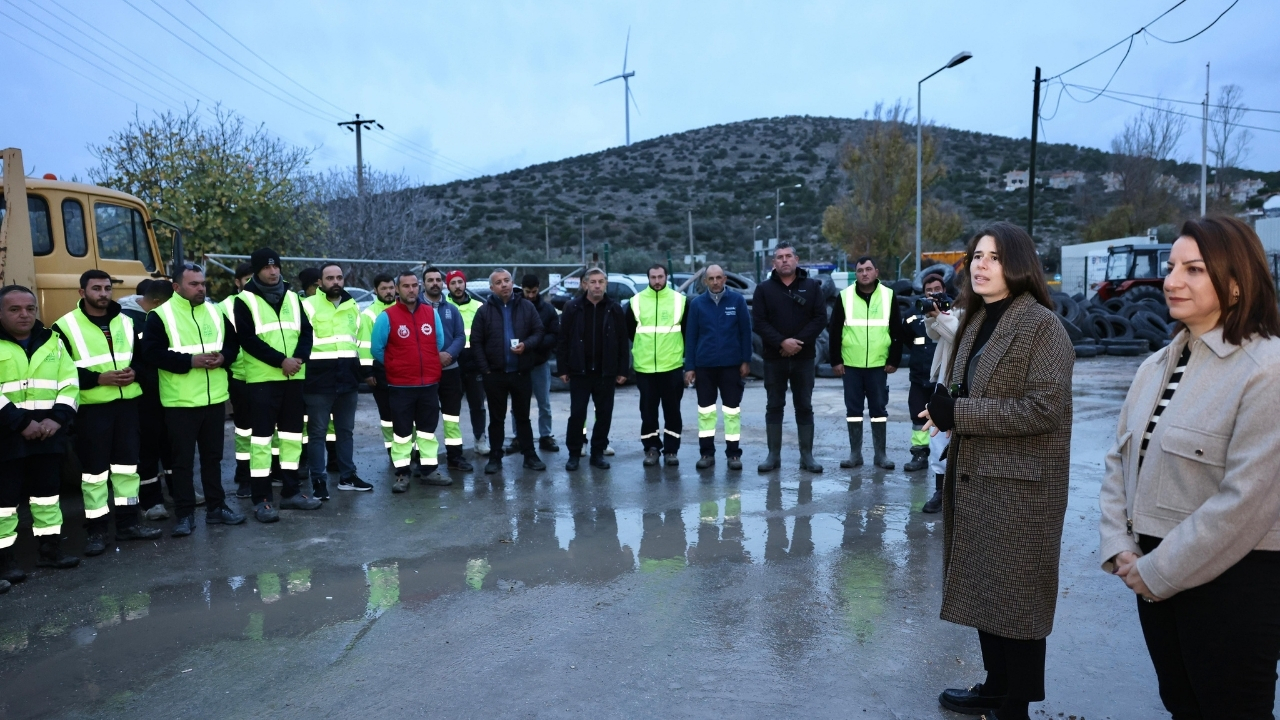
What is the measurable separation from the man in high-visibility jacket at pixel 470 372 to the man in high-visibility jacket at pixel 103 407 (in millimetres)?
3180

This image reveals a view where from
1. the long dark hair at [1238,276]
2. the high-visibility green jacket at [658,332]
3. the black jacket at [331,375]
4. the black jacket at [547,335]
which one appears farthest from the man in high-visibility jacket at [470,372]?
the long dark hair at [1238,276]

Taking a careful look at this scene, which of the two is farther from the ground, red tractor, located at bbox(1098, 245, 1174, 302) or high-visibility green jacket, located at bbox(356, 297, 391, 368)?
red tractor, located at bbox(1098, 245, 1174, 302)

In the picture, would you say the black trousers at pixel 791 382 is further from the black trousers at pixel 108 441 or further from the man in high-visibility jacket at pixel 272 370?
the black trousers at pixel 108 441

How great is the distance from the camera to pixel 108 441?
6430mm

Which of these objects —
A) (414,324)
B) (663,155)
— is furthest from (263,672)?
(663,155)

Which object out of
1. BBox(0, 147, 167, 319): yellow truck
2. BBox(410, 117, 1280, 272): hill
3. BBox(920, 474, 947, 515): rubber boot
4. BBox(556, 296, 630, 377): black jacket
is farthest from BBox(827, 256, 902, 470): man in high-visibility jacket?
BBox(410, 117, 1280, 272): hill

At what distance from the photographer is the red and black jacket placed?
319 inches

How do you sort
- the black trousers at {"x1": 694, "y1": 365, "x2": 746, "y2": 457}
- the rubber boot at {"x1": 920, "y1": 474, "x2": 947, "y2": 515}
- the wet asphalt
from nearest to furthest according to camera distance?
1. the wet asphalt
2. the rubber boot at {"x1": 920, "y1": 474, "x2": 947, "y2": 515}
3. the black trousers at {"x1": 694, "y1": 365, "x2": 746, "y2": 457}

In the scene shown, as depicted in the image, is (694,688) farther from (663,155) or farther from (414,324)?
(663,155)

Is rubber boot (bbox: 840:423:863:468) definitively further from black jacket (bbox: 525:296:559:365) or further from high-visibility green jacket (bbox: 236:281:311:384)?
high-visibility green jacket (bbox: 236:281:311:384)

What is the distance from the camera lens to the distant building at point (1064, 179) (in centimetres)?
6469

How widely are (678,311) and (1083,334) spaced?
Result: 12386mm

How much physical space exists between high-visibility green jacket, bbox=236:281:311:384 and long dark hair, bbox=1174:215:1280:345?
20.8ft

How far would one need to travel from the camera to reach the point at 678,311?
8.88 m
